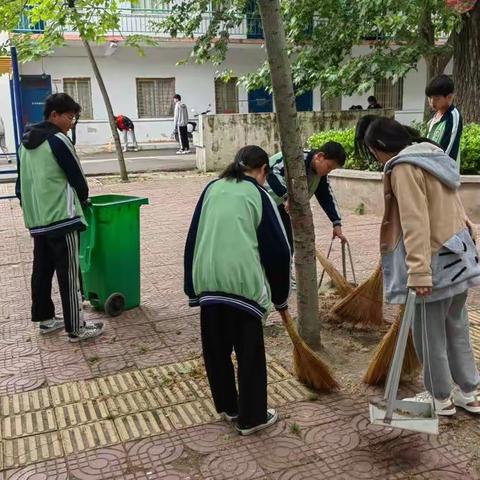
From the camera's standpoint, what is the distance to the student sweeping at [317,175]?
439 cm

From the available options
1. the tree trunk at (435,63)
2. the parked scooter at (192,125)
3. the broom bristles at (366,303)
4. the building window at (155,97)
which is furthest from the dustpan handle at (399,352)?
the building window at (155,97)

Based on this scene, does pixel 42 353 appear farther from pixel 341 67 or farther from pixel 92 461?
pixel 341 67

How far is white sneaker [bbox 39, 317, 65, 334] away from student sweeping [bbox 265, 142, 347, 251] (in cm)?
191

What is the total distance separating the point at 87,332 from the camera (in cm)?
455

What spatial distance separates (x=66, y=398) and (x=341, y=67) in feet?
26.8

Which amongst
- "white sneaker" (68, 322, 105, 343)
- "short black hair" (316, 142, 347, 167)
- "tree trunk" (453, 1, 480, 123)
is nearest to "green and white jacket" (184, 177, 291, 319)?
"short black hair" (316, 142, 347, 167)

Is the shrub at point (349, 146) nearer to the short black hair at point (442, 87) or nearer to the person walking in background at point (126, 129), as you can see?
the short black hair at point (442, 87)

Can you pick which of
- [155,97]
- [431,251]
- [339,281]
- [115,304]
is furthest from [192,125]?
[431,251]

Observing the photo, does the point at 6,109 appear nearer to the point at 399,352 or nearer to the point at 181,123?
the point at 181,123

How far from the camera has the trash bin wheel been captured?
495 centimetres

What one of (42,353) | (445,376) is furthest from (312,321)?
(42,353)

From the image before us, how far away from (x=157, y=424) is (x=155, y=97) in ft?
68.6

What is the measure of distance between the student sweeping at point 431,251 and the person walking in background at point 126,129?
61.1 ft

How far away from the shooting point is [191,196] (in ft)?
37.0
